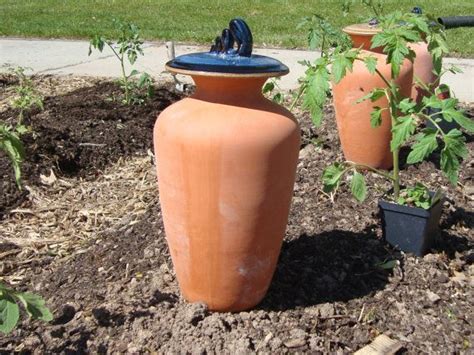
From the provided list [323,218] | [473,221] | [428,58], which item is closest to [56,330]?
[323,218]

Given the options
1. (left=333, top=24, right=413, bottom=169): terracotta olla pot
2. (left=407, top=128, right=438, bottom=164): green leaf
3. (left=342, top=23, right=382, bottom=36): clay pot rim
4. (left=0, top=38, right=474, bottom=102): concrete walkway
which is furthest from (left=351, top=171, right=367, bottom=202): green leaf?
(left=0, top=38, right=474, bottom=102): concrete walkway

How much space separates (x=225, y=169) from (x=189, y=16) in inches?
379

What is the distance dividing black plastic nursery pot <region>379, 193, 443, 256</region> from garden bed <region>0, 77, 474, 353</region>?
55 mm

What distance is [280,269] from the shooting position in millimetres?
3213

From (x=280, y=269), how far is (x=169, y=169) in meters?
0.92

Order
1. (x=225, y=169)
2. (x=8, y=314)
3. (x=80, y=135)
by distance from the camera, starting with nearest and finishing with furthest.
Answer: (x=8, y=314)
(x=225, y=169)
(x=80, y=135)

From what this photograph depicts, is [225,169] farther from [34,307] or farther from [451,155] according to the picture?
[451,155]

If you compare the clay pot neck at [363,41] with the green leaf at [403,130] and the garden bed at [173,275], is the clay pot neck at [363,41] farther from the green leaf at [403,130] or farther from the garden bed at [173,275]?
the green leaf at [403,130]

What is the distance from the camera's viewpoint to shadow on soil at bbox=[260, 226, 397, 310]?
305 cm

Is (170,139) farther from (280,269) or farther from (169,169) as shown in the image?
(280,269)

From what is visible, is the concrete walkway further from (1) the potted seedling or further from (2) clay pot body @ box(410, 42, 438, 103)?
(1) the potted seedling

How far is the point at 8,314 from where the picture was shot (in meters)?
2.22

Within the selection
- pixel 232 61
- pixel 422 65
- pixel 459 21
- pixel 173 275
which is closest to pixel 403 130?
pixel 232 61

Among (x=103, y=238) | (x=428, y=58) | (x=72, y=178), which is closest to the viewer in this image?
(x=103, y=238)
